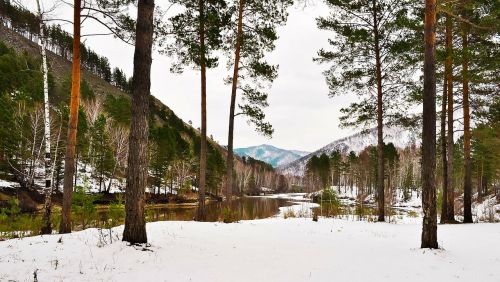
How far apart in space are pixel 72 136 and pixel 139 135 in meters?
4.59

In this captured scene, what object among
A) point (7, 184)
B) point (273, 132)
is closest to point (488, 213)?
point (273, 132)

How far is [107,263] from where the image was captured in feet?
16.6

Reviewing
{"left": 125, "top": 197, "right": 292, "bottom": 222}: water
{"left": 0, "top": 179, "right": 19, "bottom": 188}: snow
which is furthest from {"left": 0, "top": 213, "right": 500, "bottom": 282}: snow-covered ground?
{"left": 0, "top": 179, "right": 19, "bottom": 188}: snow

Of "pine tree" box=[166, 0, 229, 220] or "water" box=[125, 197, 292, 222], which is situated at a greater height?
"pine tree" box=[166, 0, 229, 220]

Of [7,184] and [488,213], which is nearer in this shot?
[488,213]

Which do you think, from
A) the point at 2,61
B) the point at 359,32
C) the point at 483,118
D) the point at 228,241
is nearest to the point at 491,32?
the point at 483,118

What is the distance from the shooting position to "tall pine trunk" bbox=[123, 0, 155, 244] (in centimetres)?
616

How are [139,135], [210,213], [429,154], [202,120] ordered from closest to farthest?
[139,135] → [429,154] → [202,120] → [210,213]

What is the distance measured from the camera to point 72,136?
9648mm

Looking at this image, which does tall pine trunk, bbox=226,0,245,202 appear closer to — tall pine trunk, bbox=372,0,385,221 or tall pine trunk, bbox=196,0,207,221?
tall pine trunk, bbox=196,0,207,221

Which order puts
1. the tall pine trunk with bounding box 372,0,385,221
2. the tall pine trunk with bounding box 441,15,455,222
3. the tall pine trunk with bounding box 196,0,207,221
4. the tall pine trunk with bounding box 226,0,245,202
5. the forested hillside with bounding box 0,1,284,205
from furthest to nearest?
the forested hillside with bounding box 0,1,284,205 < the tall pine trunk with bounding box 372,0,385,221 < the tall pine trunk with bounding box 441,15,455,222 < the tall pine trunk with bounding box 226,0,245,202 < the tall pine trunk with bounding box 196,0,207,221

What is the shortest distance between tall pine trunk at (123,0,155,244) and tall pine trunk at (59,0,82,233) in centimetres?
422

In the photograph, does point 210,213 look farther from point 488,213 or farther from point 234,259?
point 488,213

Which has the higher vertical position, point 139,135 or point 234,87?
point 234,87
